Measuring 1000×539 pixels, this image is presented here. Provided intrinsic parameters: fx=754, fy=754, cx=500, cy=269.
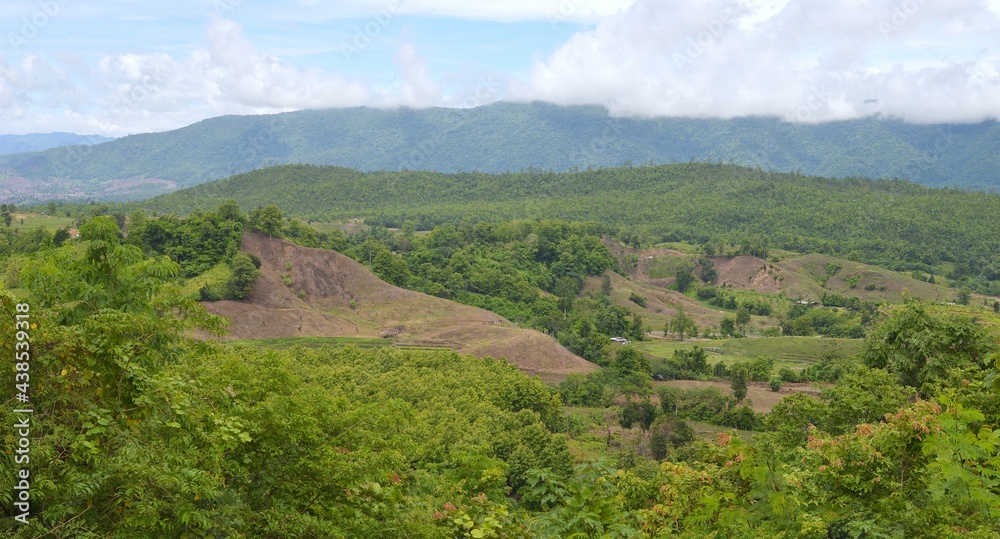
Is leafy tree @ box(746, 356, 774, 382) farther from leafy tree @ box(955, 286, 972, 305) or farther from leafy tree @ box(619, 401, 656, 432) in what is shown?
leafy tree @ box(955, 286, 972, 305)

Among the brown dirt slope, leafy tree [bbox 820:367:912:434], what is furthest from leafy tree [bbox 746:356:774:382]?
leafy tree [bbox 820:367:912:434]

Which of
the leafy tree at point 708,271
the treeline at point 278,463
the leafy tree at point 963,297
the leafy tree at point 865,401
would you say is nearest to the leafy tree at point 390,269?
the leafy tree at point 708,271

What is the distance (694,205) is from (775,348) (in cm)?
7957

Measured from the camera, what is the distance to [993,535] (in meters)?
7.15

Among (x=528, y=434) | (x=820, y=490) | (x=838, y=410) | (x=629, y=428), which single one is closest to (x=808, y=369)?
(x=629, y=428)

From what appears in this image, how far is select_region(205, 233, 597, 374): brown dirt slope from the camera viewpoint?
191 feet

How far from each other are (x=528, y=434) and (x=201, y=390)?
81.9ft

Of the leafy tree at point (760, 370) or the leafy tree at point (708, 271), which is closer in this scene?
the leafy tree at point (760, 370)

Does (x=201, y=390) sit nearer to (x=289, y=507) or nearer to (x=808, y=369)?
(x=289, y=507)

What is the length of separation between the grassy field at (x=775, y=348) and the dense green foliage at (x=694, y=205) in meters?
37.4

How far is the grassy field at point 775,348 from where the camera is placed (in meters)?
69.7

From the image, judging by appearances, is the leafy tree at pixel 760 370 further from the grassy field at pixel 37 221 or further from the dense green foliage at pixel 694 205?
the grassy field at pixel 37 221

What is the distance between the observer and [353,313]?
65.8 m

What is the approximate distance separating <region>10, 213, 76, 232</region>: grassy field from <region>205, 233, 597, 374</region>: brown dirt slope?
23859 mm
